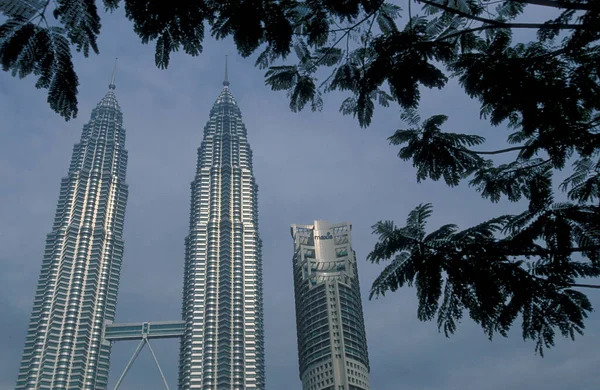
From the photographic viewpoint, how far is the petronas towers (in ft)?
473

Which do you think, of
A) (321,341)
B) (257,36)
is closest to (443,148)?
(257,36)

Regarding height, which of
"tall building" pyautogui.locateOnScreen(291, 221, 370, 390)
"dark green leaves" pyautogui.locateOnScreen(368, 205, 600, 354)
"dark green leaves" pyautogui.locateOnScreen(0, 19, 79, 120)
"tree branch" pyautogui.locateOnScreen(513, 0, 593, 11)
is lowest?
"dark green leaves" pyautogui.locateOnScreen(368, 205, 600, 354)

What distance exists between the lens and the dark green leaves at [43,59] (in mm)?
4691

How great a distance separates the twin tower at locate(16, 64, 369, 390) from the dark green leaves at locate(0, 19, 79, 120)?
399 feet

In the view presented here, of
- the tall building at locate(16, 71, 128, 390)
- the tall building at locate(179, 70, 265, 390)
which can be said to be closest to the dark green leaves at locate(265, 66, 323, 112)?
the tall building at locate(179, 70, 265, 390)

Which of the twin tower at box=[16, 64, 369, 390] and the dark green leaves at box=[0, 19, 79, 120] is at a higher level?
the twin tower at box=[16, 64, 369, 390]

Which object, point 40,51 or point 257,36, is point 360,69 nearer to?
point 257,36

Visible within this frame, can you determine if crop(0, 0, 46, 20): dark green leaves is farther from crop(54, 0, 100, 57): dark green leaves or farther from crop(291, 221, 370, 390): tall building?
crop(291, 221, 370, 390): tall building

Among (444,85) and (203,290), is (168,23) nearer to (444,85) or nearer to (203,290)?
(444,85)

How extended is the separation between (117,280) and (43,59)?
17353 centimetres

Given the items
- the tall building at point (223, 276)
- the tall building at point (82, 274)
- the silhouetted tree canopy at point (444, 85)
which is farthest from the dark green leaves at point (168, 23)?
the tall building at point (82, 274)

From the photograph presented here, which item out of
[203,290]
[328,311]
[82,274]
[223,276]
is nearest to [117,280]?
[82,274]

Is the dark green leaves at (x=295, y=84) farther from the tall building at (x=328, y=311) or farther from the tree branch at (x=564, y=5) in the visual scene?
the tall building at (x=328, y=311)

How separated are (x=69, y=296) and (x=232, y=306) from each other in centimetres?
4936
